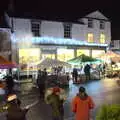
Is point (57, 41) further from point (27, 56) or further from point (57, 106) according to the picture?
point (57, 106)

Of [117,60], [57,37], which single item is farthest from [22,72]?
[117,60]

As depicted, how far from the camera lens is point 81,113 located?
11.2m

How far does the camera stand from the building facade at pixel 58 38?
43.7 meters

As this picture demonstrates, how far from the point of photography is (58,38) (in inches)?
1864

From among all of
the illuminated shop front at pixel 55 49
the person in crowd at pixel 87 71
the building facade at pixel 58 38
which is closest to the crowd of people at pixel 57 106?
the person in crowd at pixel 87 71

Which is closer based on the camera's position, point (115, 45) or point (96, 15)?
point (96, 15)

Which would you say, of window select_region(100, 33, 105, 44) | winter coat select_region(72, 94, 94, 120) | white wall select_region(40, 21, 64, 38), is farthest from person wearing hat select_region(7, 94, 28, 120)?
window select_region(100, 33, 105, 44)

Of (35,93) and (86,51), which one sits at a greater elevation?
(86,51)

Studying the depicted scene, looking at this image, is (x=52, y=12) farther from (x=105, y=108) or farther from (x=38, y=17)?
(x=105, y=108)

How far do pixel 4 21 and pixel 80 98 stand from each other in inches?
1361

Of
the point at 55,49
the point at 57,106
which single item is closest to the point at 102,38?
the point at 55,49

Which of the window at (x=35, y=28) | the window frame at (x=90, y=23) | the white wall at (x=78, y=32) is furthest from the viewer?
the window frame at (x=90, y=23)

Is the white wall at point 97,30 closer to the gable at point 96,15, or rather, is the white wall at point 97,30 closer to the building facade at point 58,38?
the building facade at point 58,38

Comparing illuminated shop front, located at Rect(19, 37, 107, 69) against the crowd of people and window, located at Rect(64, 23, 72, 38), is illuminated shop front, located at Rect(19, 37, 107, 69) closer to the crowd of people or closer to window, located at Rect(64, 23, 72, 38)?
window, located at Rect(64, 23, 72, 38)
